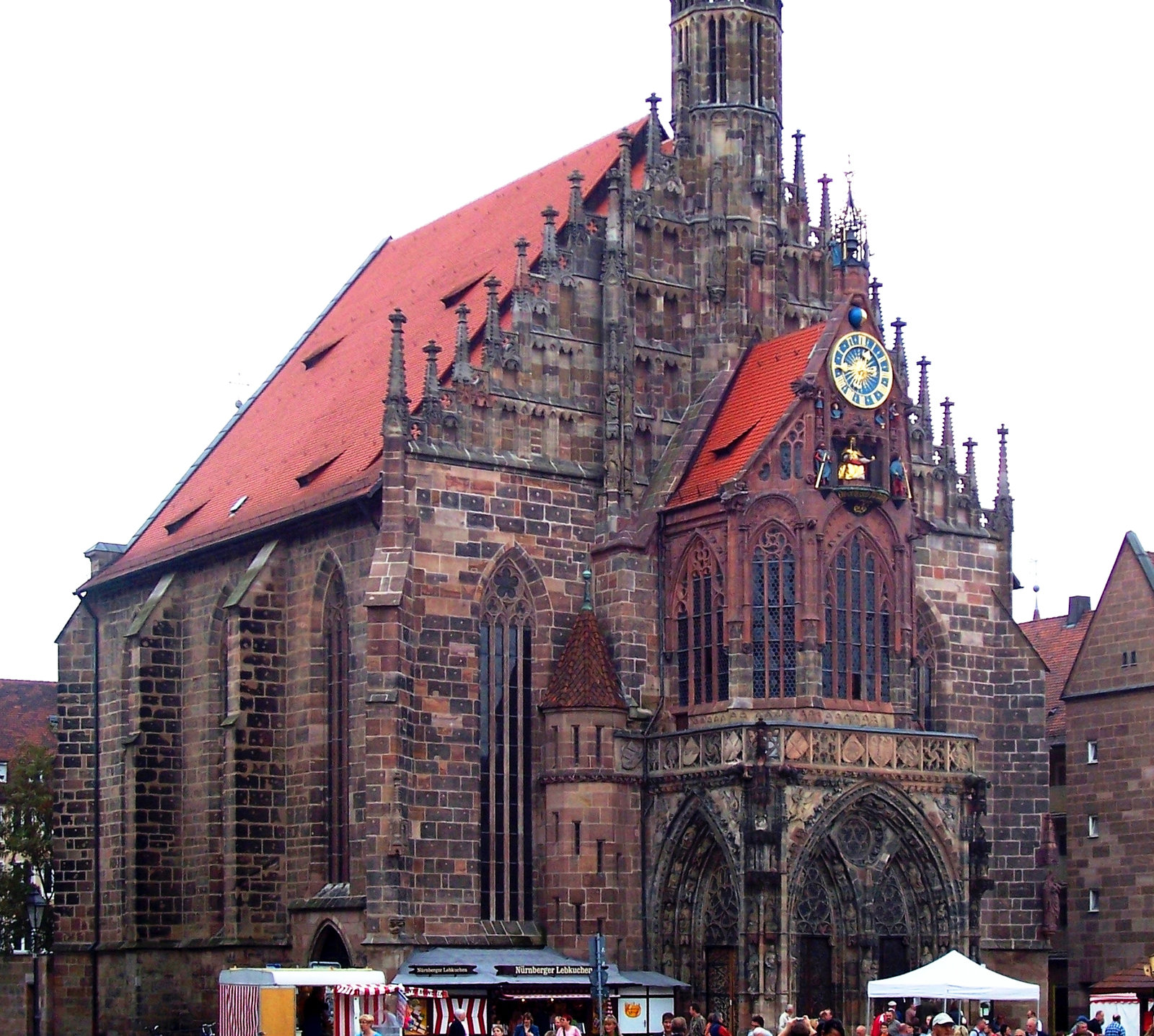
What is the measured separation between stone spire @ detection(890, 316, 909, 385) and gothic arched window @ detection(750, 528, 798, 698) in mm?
8080

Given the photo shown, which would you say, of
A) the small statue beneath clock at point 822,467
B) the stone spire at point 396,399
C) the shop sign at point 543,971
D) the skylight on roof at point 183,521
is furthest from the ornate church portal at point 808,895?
the skylight on roof at point 183,521

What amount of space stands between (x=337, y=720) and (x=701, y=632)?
879cm

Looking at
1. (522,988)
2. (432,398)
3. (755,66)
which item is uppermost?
(755,66)

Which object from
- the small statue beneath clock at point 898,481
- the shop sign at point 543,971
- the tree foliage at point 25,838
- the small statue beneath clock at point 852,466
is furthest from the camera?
the tree foliage at point 25,838

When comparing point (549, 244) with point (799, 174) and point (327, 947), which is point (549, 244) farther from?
point (327, 947)

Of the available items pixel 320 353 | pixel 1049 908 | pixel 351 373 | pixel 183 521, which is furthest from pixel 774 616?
pixel 320 353

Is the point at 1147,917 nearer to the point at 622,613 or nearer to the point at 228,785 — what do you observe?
the point at 622,613

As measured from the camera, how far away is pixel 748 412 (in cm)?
5494

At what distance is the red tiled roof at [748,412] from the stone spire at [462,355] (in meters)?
5.40

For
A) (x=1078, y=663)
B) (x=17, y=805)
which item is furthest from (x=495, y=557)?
(x=17, y=805)

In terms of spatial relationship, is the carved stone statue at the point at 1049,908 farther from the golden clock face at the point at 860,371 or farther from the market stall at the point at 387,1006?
the market stall at the point at 387,1006

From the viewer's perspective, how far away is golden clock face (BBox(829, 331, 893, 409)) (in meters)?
53.5

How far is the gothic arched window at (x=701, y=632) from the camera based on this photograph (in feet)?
174

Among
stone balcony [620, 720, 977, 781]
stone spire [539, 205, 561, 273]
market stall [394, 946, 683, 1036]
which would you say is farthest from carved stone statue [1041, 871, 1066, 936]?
stone spire [539, 205, 561, 273]
